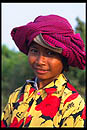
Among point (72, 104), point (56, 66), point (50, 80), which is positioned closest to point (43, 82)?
point (50, 80)

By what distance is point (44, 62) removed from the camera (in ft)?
6.17

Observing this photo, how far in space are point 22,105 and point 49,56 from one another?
44 cm

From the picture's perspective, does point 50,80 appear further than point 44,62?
Yes

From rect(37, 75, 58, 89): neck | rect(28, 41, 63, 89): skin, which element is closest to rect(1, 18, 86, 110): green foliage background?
rect(37, 75, 58, 89): neck

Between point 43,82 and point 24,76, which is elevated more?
point 43,82

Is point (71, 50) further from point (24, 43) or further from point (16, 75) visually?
point (16, 75)

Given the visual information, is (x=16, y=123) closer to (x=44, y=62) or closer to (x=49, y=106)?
(x=49, y=106)

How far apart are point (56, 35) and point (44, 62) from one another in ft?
0.73

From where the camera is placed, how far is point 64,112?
1779 mm

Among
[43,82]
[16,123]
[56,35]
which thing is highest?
[56,35]

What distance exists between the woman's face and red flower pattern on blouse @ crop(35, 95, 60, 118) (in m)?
0.18

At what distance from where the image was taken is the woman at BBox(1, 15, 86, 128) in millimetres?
1785

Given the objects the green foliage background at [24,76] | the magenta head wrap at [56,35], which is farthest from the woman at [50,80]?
the green foliage background at [24,76]

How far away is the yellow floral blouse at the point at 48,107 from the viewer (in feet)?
5.79
